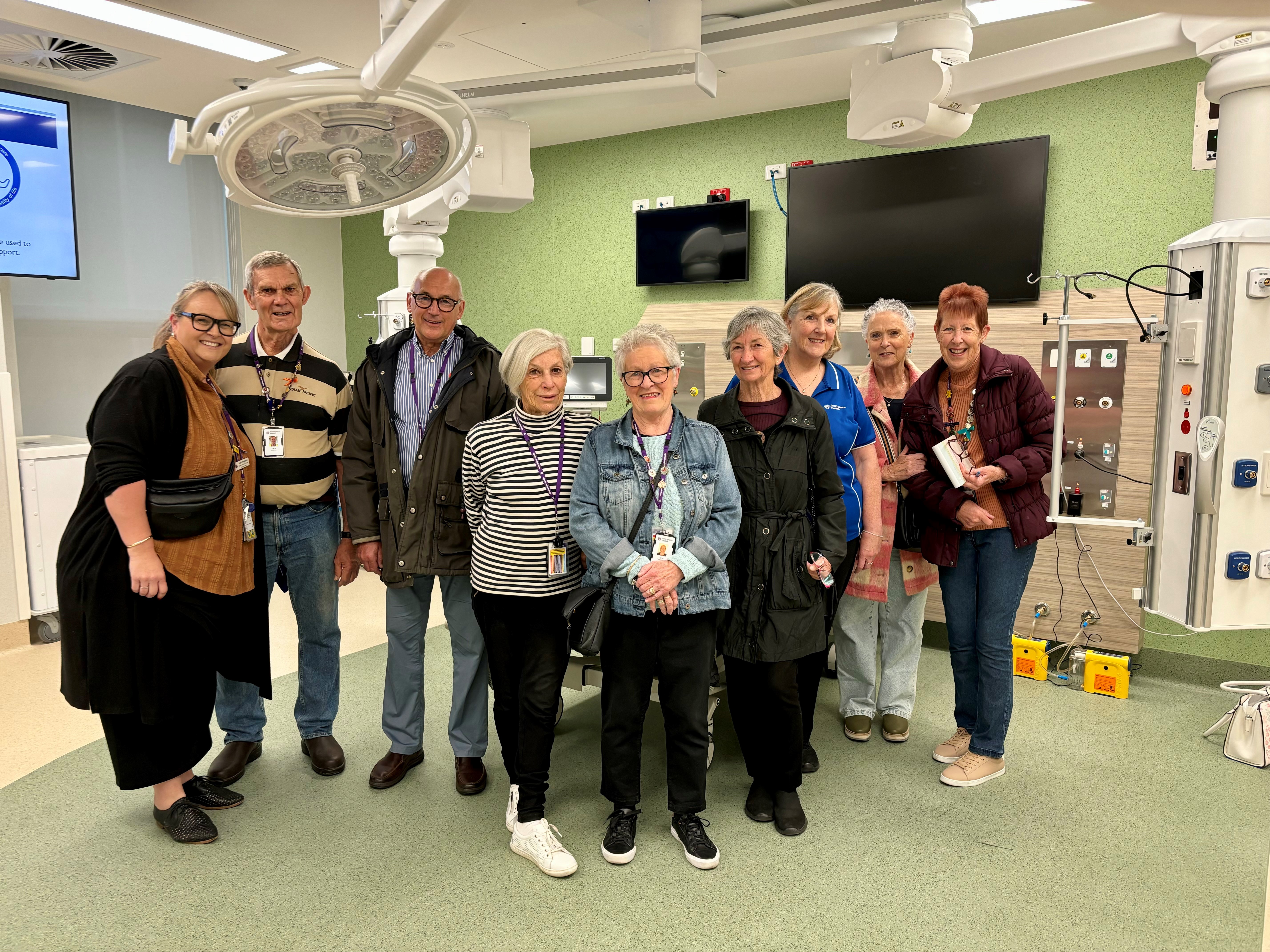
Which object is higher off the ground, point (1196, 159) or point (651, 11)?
point (651, 11)

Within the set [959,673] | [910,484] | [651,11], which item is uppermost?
[651,11]

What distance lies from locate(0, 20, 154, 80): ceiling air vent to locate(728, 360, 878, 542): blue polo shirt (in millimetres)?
3528

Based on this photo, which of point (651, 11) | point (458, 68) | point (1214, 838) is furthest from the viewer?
point (458, 68)

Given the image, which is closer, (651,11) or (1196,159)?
(1196,159)

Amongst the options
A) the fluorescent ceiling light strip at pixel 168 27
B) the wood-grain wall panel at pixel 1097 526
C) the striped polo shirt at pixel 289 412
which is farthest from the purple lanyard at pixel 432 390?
the wood-grain wall panel at pixel 1097 526

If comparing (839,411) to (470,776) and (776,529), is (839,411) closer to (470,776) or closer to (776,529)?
(776,529)

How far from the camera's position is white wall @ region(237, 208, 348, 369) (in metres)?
6.52

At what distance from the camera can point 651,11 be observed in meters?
3.14

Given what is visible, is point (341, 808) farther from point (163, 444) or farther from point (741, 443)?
point (741, 443)

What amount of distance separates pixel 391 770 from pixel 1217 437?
270 cm

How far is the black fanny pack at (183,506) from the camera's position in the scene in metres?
2.38

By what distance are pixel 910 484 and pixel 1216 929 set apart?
144 centimetres

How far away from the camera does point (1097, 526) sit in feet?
11.9

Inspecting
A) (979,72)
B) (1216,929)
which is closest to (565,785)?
(1216,929)
